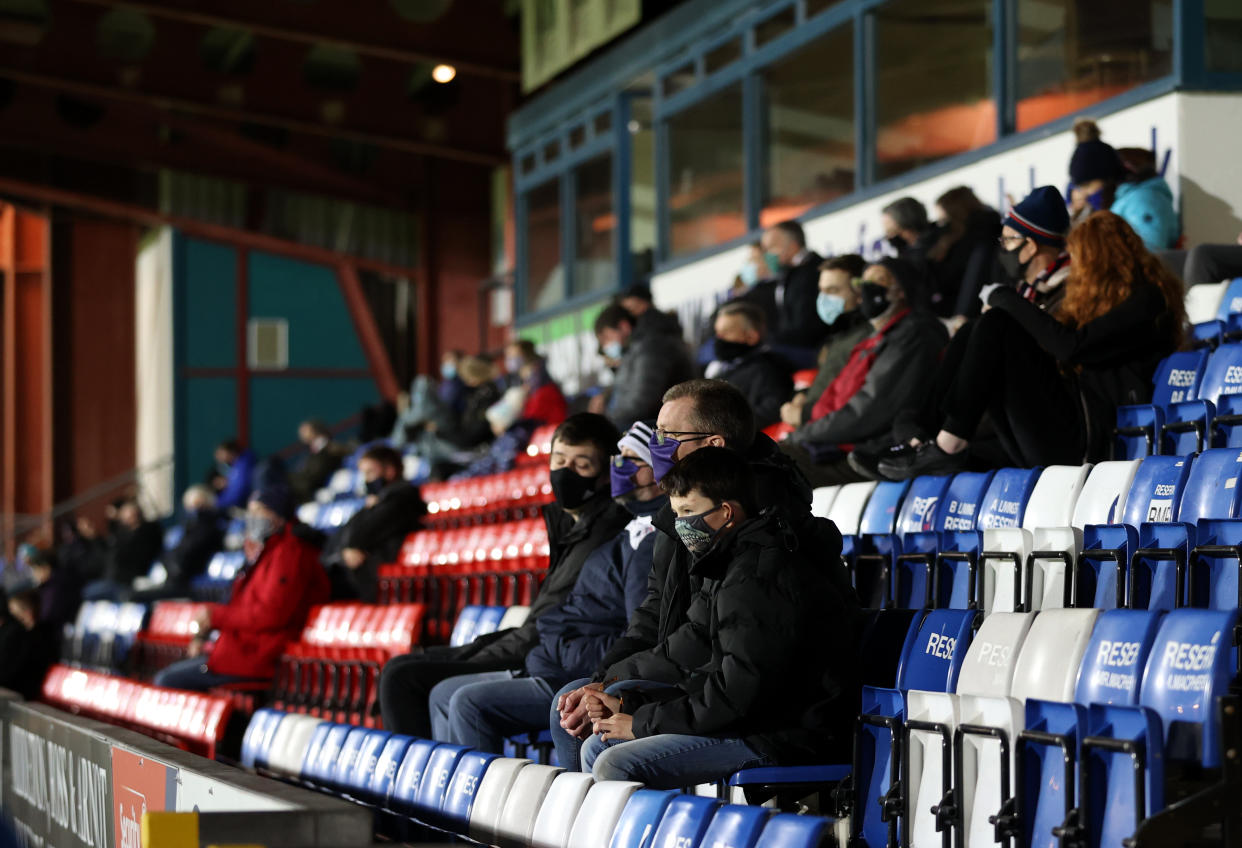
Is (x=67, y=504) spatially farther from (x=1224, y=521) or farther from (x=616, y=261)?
(x=1224, y=521)

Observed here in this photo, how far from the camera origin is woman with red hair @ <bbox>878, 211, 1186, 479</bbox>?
4.84m

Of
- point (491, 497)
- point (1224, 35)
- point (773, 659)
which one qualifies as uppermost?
point (1224, 35)

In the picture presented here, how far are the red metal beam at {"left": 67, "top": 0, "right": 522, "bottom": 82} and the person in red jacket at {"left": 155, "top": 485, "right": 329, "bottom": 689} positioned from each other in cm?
844

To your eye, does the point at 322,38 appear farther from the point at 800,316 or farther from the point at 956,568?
the point at 956,568

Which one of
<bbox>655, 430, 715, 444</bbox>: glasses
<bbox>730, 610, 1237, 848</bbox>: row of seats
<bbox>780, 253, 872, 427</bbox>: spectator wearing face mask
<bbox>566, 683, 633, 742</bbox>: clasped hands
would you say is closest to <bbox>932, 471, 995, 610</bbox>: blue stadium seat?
<bbox>730, 610, 1237, 848</bbox>: row of seats

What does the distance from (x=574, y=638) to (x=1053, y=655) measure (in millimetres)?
1823

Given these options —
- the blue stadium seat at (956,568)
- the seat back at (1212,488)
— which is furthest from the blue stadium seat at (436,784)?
the seat back at (1212,488)

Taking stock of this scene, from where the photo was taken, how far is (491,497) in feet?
31.0

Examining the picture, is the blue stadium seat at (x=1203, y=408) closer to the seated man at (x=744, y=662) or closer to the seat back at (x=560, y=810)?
the seated man at (x=744, y=662)

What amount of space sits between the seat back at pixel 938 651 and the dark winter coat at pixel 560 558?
153cm

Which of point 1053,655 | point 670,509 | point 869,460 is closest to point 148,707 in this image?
point 869,460

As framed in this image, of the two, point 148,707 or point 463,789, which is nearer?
point 463,789

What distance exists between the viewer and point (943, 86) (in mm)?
8906

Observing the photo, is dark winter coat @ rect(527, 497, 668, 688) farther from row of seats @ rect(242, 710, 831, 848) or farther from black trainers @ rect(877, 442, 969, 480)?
black trainers @ rect(877, 442, 969, 480)
